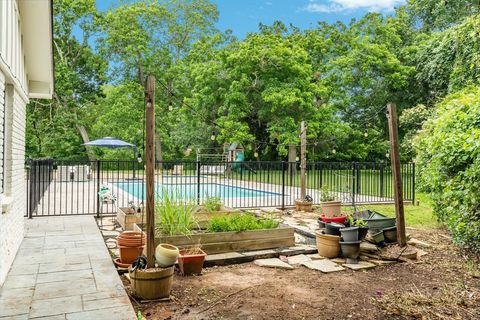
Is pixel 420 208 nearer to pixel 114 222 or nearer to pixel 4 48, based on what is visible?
pixel 114 222

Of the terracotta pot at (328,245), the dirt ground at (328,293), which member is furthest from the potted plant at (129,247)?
the terracotta pot at (328,245)

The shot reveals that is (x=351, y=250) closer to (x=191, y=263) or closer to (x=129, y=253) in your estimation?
(x=191, y=263)

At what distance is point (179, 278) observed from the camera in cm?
444

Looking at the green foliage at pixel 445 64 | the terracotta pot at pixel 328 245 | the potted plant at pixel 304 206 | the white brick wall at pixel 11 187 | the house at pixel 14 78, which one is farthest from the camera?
the green foliage at pixel 445 64

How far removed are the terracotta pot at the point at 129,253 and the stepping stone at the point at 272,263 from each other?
1539 mm

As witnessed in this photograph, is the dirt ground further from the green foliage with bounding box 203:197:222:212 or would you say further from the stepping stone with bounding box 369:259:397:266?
the green foliage with bounding box 203:197:222:212

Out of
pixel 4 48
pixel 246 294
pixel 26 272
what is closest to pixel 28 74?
pixel 4 48

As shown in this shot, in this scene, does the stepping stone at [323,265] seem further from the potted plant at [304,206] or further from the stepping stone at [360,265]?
the potted plant at [304,206]

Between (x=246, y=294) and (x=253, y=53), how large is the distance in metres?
17.4

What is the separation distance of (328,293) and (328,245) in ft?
4.50

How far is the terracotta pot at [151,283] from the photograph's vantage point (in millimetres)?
3662

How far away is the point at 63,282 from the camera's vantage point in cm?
400

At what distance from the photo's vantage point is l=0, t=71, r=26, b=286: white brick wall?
13.4 feet

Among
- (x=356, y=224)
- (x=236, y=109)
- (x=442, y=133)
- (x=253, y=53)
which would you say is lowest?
(x=356, y=224)
